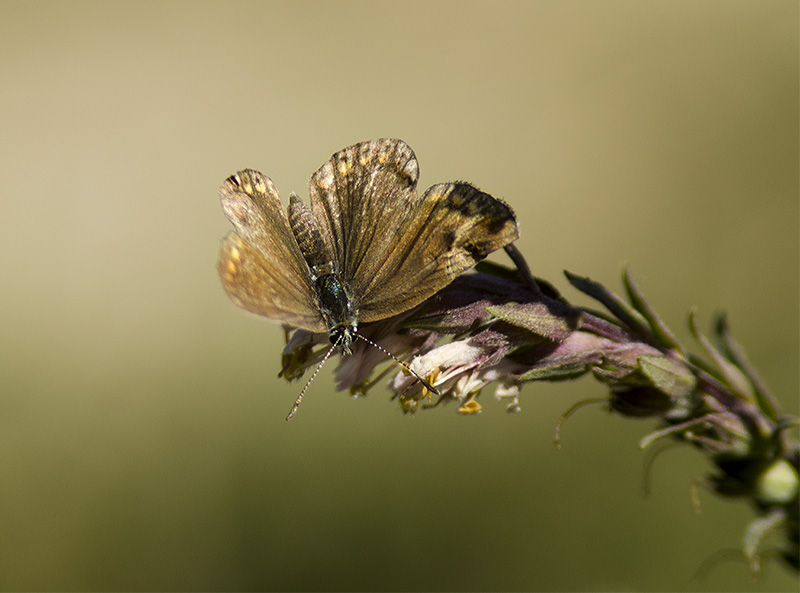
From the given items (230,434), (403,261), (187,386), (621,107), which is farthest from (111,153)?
(403,261)

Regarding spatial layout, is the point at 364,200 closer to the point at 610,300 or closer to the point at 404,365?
the point at 404,365

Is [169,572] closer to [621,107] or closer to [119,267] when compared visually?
[119,267]

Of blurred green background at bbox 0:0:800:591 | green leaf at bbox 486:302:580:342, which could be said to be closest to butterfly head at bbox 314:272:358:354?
green leaf at bbox 486:302:580:342

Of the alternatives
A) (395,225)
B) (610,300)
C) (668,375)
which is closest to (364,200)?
(395,225)

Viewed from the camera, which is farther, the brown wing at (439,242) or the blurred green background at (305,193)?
the blurred green background at (305,193)

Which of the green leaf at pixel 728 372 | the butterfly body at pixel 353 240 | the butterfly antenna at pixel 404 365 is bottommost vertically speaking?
the butterfly antenna at pixel 404 365

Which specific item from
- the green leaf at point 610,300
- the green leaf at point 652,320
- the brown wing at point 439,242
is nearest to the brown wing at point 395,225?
the brown wing at point 439,242

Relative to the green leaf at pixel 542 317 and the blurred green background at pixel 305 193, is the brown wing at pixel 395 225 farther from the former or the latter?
the blurred green background at pixel 305 193
